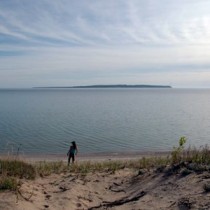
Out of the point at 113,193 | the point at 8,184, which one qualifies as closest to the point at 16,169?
the point at 8,184

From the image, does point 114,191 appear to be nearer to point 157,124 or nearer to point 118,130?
point 118,130

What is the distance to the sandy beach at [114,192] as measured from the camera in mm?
7009

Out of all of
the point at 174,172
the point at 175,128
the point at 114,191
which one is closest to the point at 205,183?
the point at 174,172

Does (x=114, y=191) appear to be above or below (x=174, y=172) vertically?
below

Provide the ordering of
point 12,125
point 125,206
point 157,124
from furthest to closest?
point 157,124, point 12,125, point 125,206

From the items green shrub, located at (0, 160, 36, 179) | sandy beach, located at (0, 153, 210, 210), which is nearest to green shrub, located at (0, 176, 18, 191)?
sandy beach, located at (0, 153, 210, 210)

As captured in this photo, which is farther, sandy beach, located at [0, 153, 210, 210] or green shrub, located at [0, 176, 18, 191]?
green shrub, located at [0, 176, 18, 191]

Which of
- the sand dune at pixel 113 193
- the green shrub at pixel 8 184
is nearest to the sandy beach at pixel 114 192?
the sand dune at pixel 113 193

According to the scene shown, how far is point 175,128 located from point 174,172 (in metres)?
38.0

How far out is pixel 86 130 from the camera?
4216 cm

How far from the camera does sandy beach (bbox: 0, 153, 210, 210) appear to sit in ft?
23.0

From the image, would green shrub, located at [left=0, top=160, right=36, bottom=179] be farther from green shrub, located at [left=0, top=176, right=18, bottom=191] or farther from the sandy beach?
green shrub, located at [left=0, top=176, right=18, bottom=191]

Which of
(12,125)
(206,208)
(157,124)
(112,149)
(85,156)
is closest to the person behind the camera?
(206,208)

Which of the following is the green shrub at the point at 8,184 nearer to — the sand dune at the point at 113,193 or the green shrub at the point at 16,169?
the sand dune at the point at 113,193
